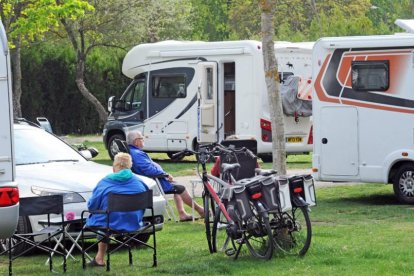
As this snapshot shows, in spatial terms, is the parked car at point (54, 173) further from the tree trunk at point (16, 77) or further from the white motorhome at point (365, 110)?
the tree trunk at point (16, 77)

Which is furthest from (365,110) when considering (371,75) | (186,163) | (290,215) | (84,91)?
(84,91)

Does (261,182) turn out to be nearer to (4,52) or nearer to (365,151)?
(4,52)

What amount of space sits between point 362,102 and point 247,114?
7.12 meters

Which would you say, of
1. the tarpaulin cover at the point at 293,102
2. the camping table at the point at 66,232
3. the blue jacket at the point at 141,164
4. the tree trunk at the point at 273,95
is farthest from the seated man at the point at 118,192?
the tarpaulin cover at the point at 293,102

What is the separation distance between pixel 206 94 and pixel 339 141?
786 centimetres

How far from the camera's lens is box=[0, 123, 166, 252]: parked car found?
1168 centimetres

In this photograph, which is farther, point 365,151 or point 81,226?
point 365,151

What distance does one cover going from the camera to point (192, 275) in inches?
393

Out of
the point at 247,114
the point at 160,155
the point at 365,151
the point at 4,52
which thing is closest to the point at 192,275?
the point at 4,52

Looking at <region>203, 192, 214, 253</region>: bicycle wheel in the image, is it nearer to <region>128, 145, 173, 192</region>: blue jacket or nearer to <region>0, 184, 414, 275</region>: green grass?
<region>0, 184, 414, 275</region>: green grass

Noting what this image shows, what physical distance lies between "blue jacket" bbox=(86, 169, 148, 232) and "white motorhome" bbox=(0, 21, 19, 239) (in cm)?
179

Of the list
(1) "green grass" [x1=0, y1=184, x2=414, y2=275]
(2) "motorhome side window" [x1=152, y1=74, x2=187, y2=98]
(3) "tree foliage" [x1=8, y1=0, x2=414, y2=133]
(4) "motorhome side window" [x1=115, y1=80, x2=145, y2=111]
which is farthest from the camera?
(3) "tree foliage" [x1=8, y1=0, x2=414, y2=133]

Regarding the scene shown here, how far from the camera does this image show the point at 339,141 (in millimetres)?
16594

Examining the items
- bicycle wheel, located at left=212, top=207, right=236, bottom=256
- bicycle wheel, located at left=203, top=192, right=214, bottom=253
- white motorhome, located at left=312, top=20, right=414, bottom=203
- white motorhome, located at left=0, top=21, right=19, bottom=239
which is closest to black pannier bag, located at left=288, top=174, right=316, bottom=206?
bicycle wheel, located at left=212, top=207, right=236, bottom=256
